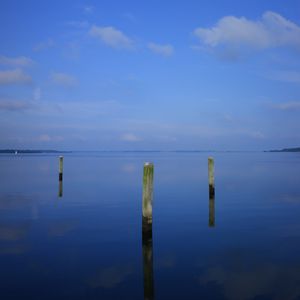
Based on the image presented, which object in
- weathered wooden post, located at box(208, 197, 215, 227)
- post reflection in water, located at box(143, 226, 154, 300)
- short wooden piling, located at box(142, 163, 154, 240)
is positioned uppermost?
short wooden piling, located at box(142, 163, 154, 240)

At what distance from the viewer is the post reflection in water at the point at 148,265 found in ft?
28.6

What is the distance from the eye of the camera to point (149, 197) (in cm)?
1231

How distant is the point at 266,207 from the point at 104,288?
1510 centimetres

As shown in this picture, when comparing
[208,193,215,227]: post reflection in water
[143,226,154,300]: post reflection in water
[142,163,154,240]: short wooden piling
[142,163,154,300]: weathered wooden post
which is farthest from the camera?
[208,193,215,227]: post reflection in water

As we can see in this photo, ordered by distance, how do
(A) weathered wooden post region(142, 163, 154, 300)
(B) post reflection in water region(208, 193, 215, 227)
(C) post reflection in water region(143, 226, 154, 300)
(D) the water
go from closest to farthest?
(C) post reflection in water region(143, 226, 154, 300)
(D) the water
(A) weathered wooden post region(142, 163, 154, 300)
(B) post reflection in water region(208, 193, 215, 227)

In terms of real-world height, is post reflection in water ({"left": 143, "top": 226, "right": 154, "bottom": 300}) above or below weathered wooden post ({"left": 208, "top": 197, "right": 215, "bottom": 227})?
below

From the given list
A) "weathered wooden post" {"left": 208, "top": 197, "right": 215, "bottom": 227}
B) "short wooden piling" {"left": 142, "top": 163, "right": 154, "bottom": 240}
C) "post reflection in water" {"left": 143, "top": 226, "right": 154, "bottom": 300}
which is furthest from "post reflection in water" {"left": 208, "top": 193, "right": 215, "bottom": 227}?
"short wooden piling" {"left": 142, "top": 163, "right": 154, "bottom": 240}

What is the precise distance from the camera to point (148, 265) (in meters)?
10.7

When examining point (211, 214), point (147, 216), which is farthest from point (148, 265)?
point (211, 214)

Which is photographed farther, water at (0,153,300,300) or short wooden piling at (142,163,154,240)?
short wooden piling at (142,163,154,240)

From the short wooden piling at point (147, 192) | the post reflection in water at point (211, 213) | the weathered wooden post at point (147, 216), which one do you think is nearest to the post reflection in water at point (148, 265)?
the weathered wooden post at point (147, 216)

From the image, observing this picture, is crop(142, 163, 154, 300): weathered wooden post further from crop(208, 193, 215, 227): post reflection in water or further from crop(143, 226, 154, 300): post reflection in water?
crop(208, 193, 215, 227): post reflection in water

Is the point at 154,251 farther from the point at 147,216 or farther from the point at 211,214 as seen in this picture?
the point at 211,214

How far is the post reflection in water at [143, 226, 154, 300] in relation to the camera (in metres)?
8.70
